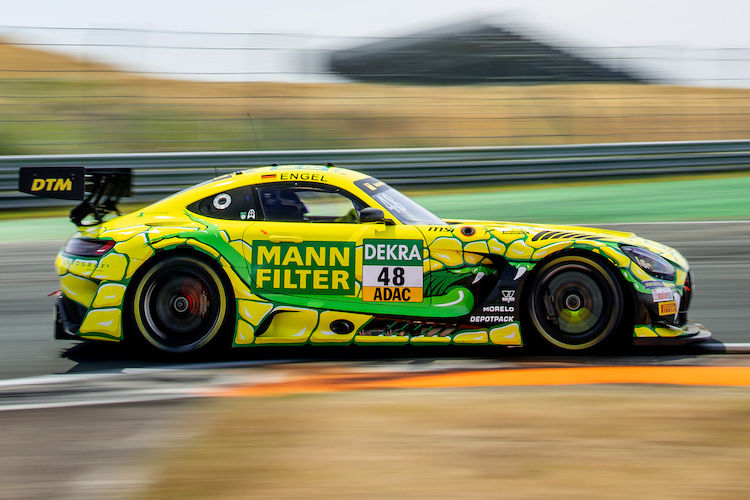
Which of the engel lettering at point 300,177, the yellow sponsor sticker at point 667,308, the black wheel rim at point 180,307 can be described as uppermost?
the engel lettering at point 300,177

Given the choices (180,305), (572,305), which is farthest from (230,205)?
(572,305)

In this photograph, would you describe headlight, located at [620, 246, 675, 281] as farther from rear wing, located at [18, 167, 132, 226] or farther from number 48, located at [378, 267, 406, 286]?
rear wing, located at [18, 167, 132, 226]

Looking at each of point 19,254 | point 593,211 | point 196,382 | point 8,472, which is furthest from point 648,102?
point 8,472

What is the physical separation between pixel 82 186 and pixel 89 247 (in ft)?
1.45

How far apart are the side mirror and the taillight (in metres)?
1.80

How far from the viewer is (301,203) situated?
593 centimetres

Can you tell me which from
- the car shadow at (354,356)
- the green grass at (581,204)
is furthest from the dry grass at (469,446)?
the green grass at (581,204)

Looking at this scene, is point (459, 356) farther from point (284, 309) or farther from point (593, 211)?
point (593, 211)

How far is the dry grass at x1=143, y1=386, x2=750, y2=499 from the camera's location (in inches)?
127

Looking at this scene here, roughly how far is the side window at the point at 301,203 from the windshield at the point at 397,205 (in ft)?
0.57

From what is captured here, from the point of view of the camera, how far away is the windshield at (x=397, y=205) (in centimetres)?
584

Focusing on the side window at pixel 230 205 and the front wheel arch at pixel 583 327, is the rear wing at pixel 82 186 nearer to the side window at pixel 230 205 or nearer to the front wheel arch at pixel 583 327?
the side window at pixel 230 205

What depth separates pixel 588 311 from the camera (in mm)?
5625

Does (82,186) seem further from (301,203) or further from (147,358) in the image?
(301,203)
